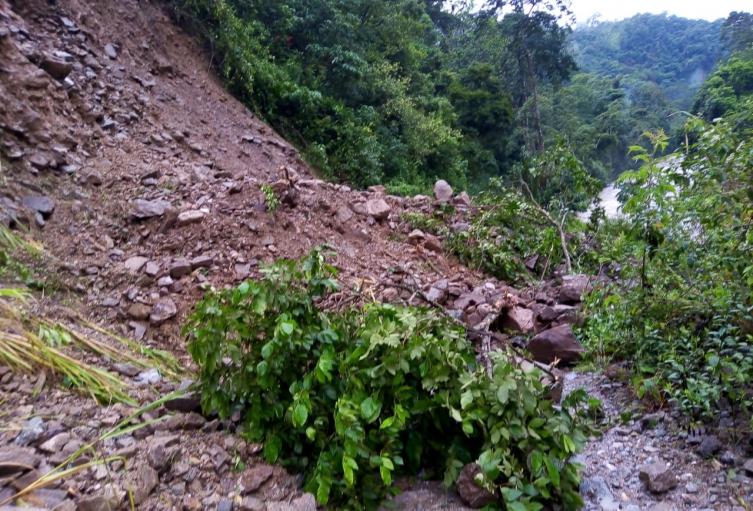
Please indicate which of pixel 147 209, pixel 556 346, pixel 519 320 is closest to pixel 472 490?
pixel 556 346

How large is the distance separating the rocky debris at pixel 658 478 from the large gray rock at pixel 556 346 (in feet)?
3.60

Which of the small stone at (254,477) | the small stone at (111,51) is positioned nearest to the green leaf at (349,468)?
the small stone at (254,477)

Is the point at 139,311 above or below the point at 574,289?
below

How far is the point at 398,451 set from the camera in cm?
206

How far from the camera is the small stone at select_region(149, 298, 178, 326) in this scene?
3334 mm

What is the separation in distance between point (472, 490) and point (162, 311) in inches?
89.0

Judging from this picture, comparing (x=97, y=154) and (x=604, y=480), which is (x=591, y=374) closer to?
(x=604, y=480)

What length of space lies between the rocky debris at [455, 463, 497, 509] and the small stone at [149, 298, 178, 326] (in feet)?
7.04

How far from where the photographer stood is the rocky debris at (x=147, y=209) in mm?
4168

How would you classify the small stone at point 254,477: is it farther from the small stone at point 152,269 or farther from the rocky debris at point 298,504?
the small stone at point 152,269

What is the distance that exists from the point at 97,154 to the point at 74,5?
2604mm

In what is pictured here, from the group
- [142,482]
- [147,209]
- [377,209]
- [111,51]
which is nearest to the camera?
[142,482]

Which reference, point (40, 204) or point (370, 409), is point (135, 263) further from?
point (370, 409)

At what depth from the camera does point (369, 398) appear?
2.05m
